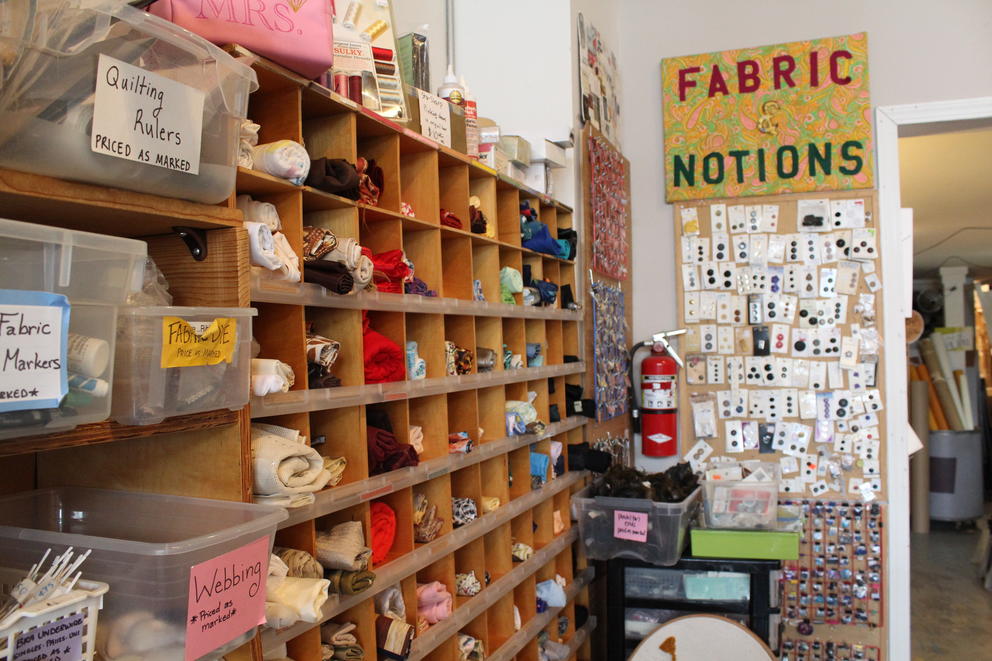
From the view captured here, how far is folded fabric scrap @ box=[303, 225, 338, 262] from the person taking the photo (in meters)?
1.63

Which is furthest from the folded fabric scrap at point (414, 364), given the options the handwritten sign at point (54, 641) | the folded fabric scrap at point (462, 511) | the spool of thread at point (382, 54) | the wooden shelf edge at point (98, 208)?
the handwritten sign at point (54, 641)

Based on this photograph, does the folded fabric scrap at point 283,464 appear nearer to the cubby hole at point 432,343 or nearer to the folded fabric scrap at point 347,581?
the folded fabric scrap at point 347,581

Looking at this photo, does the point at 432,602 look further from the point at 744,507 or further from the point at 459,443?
the point at 744,507

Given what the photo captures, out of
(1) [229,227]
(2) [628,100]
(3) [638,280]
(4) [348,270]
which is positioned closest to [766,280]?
(3) [638,280]

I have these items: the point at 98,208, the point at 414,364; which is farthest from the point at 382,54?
the point at 98,208

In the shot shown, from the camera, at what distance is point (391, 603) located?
6.24ft

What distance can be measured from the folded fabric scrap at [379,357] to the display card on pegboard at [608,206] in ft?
5.41

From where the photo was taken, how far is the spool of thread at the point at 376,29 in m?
2.17

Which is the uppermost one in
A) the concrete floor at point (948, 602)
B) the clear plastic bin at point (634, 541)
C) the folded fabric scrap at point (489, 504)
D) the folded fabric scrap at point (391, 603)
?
the folded fabric scrap at point (489, 504)

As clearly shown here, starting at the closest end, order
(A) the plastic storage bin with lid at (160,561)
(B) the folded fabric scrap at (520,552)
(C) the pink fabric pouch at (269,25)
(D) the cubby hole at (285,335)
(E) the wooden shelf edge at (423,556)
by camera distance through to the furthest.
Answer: (A) the plastic storage bin with lid at (160,561) < (C) the pink fabric pouch at (269,25) < (E) the wooden shelf edge at (423,556) < (D) the cubby hole at (285,335) < (B) the folded fabric scrap at (520,552)

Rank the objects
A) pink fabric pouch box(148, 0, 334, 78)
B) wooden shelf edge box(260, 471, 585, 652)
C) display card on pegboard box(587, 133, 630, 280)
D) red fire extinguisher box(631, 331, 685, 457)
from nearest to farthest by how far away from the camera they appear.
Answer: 1. pink fabric pouch box(148, 0, 334, 78)
2. wooden shelf edge box(260, 471, 585, 652)
3. display card on pegboard box(587, 133, 630, 280)
4. red fire extinguisher box(631, 331, 685, 457)

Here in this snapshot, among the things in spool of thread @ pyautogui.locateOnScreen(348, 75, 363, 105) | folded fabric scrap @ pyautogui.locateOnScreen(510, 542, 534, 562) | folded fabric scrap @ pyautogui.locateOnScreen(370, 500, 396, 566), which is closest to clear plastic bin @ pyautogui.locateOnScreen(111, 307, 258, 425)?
folded fabric scrap @ pyautogui.locateOnScreen(370, 500, 396, 566)

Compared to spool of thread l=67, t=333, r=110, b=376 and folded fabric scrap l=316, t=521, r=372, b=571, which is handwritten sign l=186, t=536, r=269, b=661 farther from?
folded fabric scrap l=316, t=521, r=372, b=571

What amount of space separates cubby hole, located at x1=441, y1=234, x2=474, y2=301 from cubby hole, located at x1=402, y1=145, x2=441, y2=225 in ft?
0.67
